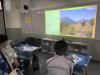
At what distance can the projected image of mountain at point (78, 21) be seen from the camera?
365 cm

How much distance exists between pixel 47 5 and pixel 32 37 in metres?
1.53

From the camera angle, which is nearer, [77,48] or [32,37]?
[77,48]

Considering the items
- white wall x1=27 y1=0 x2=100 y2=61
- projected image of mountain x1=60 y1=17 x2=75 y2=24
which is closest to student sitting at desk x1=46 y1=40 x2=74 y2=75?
white wall x1=27 y1=0 x2=100 y2=61

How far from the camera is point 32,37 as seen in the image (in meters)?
5.14

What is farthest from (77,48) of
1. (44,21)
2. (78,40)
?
(44,21)

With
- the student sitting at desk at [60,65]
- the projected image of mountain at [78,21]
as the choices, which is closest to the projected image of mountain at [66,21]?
the projected image of mountain at [78,21]

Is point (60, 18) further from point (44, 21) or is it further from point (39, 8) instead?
point (39, 8)

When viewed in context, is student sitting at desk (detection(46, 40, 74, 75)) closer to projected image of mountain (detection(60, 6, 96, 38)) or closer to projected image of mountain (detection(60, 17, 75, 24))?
projected image of mountain (detection(60, 6, 96, 38))

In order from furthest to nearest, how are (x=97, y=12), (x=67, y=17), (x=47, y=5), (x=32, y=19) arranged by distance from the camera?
1. (x=32, y=19)
2. (x=47, y=5)
3. (x=67, y=17)
4. (x=97, y=12)

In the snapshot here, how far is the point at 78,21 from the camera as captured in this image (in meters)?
3.93

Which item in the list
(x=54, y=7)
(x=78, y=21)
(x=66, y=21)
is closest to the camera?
(x=78, y=21)

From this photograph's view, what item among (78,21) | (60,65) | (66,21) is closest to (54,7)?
(66,21)

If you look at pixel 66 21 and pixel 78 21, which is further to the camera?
pixel 66 21

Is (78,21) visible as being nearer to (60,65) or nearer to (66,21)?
(66,21)
